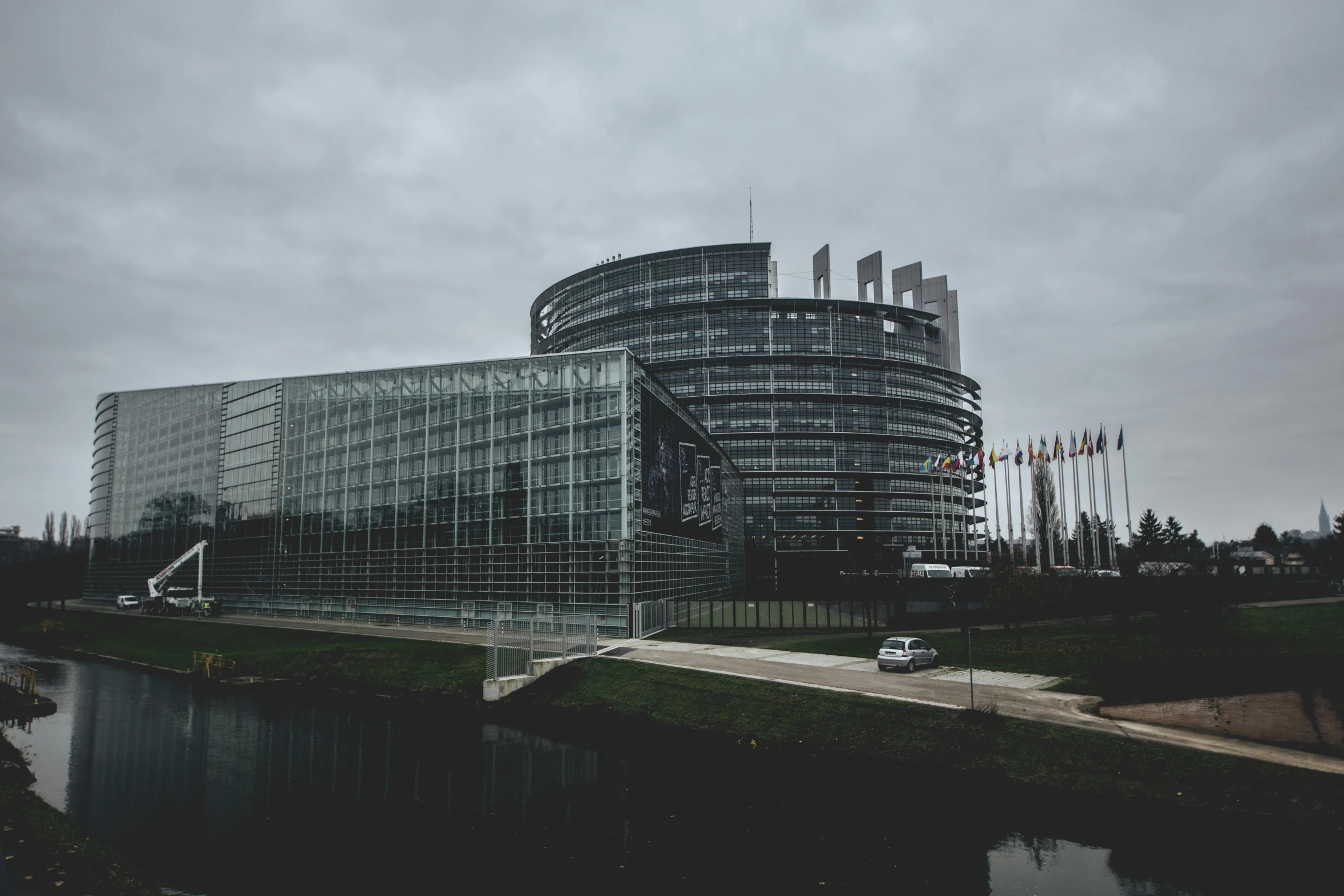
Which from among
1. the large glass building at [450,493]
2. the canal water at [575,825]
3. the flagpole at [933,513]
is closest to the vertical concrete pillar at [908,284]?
the flagpole at [933,513]

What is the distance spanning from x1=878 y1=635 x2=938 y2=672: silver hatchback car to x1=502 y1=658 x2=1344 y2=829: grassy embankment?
641cm

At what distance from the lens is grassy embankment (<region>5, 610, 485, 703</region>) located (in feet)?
140

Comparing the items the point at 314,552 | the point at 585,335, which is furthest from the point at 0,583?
the point at 585,335

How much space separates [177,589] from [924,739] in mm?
80465

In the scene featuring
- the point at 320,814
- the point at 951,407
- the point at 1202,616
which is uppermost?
the point at 951,407

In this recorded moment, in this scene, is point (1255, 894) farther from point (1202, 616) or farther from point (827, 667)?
point (1202, 616)

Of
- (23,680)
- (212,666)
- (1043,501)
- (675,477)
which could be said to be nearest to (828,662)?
(675,477)

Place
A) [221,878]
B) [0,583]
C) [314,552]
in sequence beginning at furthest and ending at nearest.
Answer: [0,583] < [314,552] < [221,878]

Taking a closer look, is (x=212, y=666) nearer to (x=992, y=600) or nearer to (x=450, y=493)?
(x=450, y=493)

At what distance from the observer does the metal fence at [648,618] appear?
51156 millimetres

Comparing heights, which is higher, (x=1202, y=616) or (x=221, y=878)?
(x=1202, y=616)

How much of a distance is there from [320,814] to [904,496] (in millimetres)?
123328

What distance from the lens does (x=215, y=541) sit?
278ft

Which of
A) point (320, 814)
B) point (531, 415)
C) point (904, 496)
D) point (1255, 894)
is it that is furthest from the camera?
point (904, 496)
